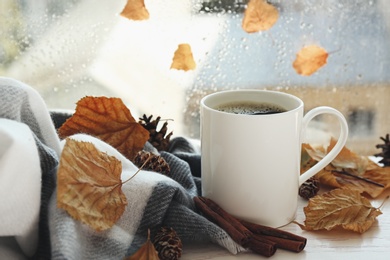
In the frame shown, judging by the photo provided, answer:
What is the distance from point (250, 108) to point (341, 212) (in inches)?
6.6

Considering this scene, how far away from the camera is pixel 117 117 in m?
0.86

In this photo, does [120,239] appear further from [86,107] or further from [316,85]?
[316,85]

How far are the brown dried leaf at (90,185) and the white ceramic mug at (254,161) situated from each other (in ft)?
0.39

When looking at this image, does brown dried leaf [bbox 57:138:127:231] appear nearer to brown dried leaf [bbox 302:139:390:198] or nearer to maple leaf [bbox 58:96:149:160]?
maple leaf [bbox 58:96:149:160]

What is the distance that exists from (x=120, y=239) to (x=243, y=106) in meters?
0.23

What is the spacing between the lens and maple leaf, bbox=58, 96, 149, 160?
2.78 feet

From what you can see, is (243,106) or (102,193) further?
(243,106)

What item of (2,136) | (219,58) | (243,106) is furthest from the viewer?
(219,58)

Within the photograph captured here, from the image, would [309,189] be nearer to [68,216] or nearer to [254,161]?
[254,161]

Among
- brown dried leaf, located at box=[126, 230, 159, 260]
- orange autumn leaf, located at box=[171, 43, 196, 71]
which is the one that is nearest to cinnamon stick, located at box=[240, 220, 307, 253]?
brown dried leaf, located at box=[126, 230, 159, 260]

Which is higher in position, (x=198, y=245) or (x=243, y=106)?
(x=243, y=106)

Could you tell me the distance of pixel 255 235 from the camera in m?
0.75

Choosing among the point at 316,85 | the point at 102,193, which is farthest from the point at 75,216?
the point at 316,85

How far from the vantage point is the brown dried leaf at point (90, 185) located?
677 mm
